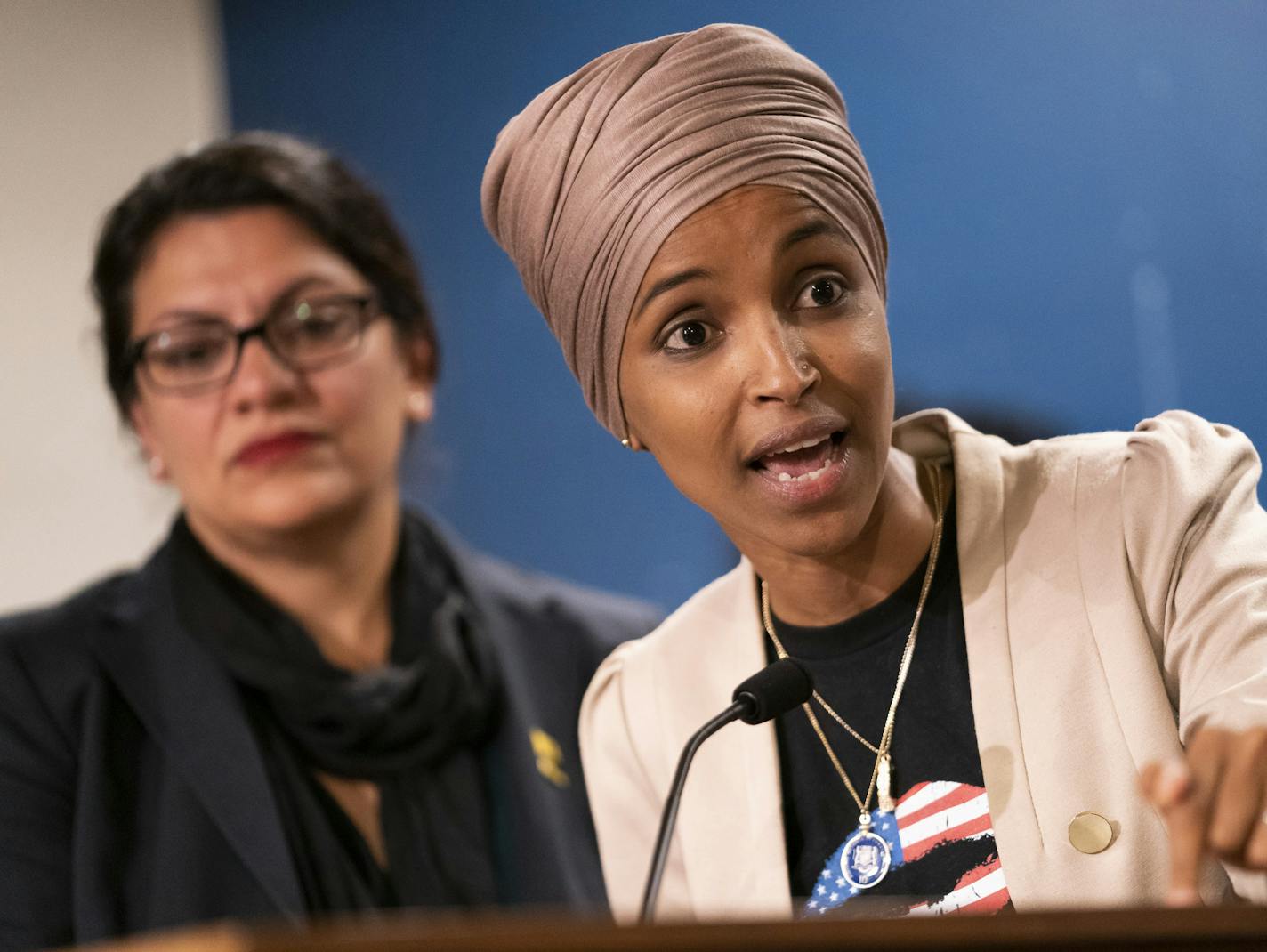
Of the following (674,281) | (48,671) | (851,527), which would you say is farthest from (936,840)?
(48,671)

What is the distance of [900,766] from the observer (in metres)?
1.35

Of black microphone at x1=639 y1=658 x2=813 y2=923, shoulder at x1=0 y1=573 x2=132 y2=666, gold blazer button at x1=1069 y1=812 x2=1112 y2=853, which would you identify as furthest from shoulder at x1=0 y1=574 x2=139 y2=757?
gold blazer button at x1=1069 y1=812 x2=1112 y2=853

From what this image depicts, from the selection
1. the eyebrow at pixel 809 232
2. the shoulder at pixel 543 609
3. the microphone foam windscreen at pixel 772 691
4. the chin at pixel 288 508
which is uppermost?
the eyebrow at pixel 809 232

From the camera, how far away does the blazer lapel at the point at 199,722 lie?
2037 millimetres

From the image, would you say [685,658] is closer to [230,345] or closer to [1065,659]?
[1065,659]

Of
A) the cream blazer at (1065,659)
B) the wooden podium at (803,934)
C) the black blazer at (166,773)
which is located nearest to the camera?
the wooden podium at (803,934)

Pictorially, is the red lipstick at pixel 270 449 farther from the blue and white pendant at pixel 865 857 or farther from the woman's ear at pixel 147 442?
the blue and white pendant at pixel 865 857

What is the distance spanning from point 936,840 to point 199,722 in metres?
1.21

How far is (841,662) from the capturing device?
1401 millimetres

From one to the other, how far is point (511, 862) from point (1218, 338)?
3.95ft

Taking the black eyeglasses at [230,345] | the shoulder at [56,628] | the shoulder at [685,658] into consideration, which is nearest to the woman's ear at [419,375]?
the black eyeglasses at [230,345]

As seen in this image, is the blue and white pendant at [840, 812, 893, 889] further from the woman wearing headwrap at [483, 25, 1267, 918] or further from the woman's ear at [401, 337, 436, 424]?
the woman's ear at [401, 337, 436, 424]

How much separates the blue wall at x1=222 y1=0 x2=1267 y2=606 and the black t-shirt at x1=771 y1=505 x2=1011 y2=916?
277mm

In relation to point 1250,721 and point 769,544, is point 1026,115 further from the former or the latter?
point 1250,721
